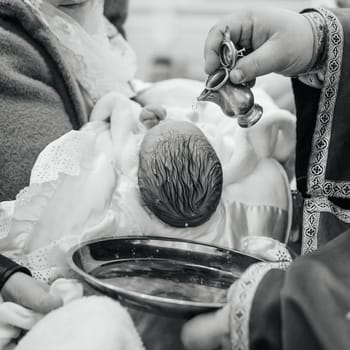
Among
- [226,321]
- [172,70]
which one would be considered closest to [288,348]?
[226,321]

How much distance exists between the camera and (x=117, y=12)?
1.20m

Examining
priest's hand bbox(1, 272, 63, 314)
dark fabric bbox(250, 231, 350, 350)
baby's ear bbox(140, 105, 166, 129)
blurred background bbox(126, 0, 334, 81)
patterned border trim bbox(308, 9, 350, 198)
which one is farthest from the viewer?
blurred background bbox(126, 0, 334, 81)

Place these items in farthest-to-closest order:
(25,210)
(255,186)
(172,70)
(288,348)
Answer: (172,70) < (255,186) < (25,210) < (288,348)

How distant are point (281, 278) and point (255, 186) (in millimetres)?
299

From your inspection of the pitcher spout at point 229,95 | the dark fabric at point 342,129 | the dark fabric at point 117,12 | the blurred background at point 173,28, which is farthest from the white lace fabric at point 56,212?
the blurred background at point 173,28

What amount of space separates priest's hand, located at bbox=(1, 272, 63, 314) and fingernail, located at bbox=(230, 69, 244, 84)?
0.31 metres

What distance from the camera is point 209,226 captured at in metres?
0.75

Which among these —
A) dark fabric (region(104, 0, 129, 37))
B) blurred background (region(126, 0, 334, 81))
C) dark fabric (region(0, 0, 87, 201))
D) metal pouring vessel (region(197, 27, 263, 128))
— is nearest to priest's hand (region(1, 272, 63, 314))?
dark fabric (region(0, 0, 87, 201))

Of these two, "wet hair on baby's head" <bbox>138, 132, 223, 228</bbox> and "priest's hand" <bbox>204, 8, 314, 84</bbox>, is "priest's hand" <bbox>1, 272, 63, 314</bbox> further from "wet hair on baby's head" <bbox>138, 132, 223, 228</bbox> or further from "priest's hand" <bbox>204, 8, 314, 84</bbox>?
"priest's hand" <bbox>204, 8, 314, 84</bbox>

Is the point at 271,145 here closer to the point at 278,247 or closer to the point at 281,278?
the point at 278,247

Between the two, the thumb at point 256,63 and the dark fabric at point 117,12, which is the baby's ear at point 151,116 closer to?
the thumb at point 256,63

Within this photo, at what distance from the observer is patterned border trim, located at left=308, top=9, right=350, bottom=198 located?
0.68 m

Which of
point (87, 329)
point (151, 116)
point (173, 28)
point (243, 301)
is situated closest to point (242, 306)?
point (243, 301)

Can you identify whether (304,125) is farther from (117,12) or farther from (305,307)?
(117,12)
